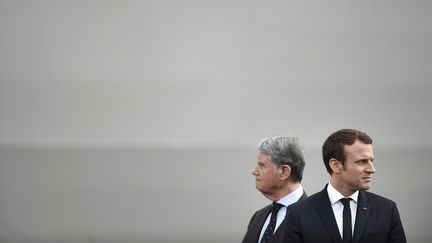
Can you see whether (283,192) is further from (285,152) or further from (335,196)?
(335,196)

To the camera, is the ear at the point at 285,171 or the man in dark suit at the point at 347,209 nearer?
the man in dark suit at the point at 347,209

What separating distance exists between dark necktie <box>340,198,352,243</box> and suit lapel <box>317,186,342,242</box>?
0.08 feet

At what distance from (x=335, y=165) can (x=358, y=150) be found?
0.10m

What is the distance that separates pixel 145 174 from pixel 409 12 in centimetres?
148

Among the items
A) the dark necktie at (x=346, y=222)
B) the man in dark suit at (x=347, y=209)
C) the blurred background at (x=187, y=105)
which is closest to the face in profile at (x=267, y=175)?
the blurred background at (x=187, y=105)

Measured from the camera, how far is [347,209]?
8.95 feet

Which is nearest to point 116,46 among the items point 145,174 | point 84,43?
point 84,43

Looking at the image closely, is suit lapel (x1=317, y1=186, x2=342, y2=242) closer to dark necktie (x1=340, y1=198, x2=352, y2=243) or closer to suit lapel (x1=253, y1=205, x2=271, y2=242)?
dark necktie (x1=340, y1=198, x2=352, y2=243)

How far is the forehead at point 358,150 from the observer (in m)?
2.73

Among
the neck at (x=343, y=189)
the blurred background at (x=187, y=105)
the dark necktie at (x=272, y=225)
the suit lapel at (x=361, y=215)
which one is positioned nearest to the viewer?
the suit lapel at (x=361, y=215)

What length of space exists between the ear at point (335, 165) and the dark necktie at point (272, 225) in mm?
489

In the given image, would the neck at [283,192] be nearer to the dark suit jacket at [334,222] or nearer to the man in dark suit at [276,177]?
the man in dark suit at [276,177]

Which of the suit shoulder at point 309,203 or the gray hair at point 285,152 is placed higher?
the gray hair at point 285,152

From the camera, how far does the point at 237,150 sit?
351 cm
